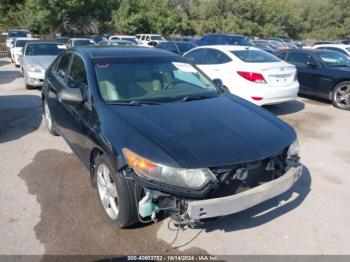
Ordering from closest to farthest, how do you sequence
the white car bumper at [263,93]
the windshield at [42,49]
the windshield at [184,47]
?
the white car bumper at [263,93]
the windshield at [42,49]
the windshield at [184,47]

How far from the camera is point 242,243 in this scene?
10.3ft

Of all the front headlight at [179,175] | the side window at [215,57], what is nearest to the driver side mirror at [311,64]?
the side window at [215,57]

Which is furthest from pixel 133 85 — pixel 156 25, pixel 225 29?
pixel 225 29

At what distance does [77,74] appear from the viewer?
423 centimetres

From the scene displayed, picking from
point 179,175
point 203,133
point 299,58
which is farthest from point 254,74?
point 179,175

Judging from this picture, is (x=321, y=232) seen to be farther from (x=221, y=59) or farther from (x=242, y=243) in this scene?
(x=221, y=59)

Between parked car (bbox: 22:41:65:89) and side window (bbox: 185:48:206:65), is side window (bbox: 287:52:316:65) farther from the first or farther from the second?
parked car (bbox: 22:41:65:89)

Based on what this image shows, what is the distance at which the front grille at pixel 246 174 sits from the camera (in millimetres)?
2794

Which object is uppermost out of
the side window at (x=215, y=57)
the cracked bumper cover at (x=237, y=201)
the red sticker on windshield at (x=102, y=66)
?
the red sticker on windshield at (x=102, y=66)

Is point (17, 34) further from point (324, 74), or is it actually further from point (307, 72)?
point (324, 74)

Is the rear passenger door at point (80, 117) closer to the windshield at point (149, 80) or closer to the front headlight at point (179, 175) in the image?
the windshield at point (149, 80)

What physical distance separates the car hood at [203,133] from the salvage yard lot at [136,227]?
85 centimetres

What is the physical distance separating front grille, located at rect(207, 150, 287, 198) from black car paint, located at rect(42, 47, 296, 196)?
0.23 ft

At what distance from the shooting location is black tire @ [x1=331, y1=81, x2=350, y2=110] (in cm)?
871
